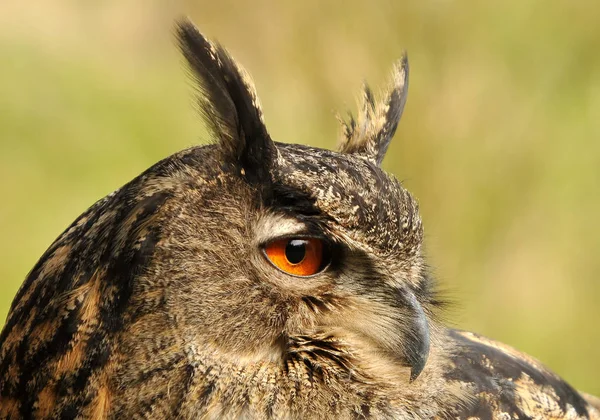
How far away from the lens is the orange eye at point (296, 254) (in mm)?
1354

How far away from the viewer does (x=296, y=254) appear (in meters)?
1.36

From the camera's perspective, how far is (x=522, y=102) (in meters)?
3.82

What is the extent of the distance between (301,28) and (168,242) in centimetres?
284

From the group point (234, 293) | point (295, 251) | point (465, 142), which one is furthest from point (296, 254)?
point (465, 142)

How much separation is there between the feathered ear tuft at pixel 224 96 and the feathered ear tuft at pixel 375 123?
1.26 feet

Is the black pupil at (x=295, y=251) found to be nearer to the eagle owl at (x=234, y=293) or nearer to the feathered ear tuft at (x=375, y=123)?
the eagle owl at (x=234, y=293)

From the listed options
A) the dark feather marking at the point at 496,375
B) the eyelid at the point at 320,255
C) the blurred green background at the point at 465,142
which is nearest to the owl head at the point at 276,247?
the eyelid at the point at 320,255

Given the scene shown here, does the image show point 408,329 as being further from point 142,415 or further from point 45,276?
point 45,276

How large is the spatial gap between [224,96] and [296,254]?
1.08 feet

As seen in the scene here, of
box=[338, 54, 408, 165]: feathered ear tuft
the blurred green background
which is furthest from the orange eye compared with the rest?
the blurred green background

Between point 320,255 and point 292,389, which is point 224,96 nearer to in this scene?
point 320,255

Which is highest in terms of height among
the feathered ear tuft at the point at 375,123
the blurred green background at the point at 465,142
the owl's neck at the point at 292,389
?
the blurred green background at the point at 465,142

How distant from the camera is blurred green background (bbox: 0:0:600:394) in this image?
12.1 ft

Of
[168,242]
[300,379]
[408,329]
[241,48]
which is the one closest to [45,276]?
[168,242]
